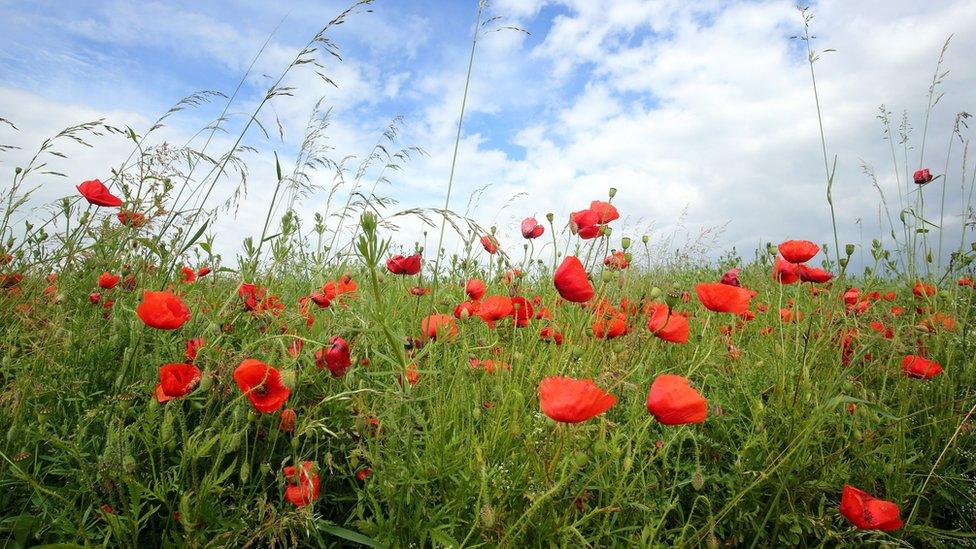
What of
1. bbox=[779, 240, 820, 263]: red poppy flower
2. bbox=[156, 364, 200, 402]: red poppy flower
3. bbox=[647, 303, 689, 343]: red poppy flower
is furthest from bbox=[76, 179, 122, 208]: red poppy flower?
bbox=[779, 240, 820, 263]: red poppy flower

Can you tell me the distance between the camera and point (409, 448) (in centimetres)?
128

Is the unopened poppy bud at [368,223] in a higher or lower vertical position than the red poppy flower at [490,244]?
lower

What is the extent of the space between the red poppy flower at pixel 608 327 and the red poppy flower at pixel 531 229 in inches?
24.7

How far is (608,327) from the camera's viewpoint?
6.04 ft

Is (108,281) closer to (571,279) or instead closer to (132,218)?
(132,218)

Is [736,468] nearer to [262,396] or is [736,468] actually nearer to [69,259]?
[262,396]

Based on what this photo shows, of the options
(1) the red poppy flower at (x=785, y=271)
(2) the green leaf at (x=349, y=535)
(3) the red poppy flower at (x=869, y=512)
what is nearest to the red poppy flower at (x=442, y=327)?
(2) the green leaf at (x=349, y=535)

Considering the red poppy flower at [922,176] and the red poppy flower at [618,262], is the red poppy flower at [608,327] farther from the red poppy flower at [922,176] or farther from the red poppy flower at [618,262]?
the red poppy flower at [922,176]

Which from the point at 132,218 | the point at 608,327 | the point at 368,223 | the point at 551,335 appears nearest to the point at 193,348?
the point at 368,223

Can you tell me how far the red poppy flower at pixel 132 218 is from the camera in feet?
7.48

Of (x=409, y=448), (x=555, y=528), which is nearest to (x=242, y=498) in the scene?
(x=409, y=448)

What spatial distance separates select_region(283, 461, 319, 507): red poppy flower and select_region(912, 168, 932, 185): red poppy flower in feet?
11.9

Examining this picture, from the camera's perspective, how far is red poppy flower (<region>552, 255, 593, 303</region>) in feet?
4.88

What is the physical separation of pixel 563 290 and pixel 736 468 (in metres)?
0.78
